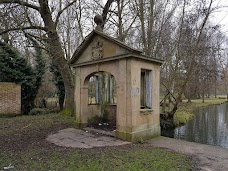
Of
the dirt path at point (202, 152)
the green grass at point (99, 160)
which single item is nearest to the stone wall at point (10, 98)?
the green grass at point (99, 160)

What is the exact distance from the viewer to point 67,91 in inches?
492

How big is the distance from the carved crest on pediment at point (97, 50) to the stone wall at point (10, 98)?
7.07 metres

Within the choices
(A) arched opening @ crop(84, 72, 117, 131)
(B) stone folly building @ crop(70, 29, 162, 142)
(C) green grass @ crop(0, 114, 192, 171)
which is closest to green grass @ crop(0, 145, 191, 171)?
(C) green grass @ crop(0, 114, 192, 171)

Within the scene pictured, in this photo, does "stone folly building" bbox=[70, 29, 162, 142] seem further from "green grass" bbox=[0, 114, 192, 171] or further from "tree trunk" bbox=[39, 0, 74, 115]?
"tree trunk" bbox=[39, 0, 74, 115]

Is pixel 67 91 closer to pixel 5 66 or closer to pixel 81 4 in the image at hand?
pixel 5 66

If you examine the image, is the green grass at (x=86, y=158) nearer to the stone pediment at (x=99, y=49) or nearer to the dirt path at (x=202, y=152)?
the dirt path at (x=202, y=152)

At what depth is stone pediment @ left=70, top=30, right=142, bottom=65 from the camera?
21.5 feet

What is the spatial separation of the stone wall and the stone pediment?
18.7ft

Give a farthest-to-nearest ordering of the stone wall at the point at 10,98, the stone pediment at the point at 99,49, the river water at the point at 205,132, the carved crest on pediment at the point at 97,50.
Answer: the stone wall at the point at 10,98 < the river water at the point at 205,132 < the carved crest on pediment at the point at 97,50 < the stone pediment at the point at 99,49

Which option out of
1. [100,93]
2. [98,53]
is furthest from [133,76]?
[100,93]

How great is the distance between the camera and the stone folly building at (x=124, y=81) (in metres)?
6.38

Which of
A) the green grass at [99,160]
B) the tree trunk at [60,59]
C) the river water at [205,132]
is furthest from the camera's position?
the tree trunk at [60,59]

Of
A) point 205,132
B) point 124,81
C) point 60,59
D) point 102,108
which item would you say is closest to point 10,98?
point 60,59

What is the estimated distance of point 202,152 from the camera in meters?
5.39
